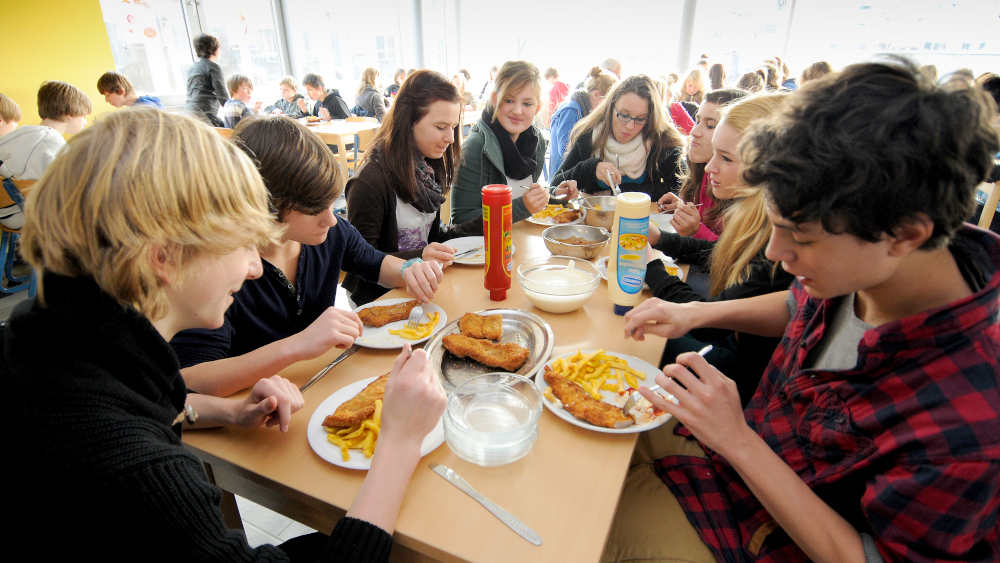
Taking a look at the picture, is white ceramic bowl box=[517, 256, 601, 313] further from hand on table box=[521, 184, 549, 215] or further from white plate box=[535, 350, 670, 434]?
hand on table box=[521, 184, 549, 215]

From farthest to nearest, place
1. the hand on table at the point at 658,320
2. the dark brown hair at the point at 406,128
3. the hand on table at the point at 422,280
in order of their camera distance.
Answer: the dark brown hair at the point at 406,128 → the hand on table at the point at 422,280 → the hand on table at the point at 658,320

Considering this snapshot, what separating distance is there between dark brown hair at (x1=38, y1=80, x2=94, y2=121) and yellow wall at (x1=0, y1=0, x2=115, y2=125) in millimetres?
1041

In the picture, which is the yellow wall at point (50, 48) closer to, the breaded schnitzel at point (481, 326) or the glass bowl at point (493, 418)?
the breaded schnitzel at point (481, 326)

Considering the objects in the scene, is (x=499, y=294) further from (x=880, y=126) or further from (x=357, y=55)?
(x=357, y=55)

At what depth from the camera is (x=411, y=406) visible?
91 centimetres

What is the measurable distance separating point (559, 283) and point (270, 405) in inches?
35.4

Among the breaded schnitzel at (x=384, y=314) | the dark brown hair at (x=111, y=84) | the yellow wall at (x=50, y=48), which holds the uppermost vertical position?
the yellow wall at (x=50, y=48)

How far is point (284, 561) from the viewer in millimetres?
800

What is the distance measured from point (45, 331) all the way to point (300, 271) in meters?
0.98

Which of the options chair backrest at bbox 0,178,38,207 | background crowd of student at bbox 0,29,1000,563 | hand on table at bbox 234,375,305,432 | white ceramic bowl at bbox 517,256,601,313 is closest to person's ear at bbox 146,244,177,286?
background crowd of student at bbox 0,29,1000,563

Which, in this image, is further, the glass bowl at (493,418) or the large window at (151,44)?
the large window at (151,44)

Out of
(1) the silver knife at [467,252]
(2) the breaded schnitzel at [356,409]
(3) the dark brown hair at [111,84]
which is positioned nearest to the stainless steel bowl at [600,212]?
(1) the silver knife at [467,252]

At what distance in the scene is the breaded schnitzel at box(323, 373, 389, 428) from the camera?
991 mm

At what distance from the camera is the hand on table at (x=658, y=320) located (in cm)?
128
